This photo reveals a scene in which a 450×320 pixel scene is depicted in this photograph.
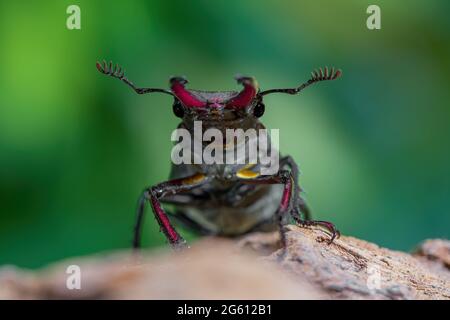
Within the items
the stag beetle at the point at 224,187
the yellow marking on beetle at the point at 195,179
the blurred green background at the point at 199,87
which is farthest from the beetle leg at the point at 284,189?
the blurred green background at the point at 199,87

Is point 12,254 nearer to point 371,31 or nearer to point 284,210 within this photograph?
point 284,210

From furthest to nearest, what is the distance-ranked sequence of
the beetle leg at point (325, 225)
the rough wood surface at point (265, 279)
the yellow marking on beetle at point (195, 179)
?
1. the yellow marking on beetle at point (195, 179)
2. the beetle leg at point (325, 225)
3. the rough wood surface at point (265, 279)

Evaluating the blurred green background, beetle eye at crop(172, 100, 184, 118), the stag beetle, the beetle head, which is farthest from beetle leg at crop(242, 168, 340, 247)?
the blurred green background

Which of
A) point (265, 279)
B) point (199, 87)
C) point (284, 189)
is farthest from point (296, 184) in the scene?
point (199, 87)

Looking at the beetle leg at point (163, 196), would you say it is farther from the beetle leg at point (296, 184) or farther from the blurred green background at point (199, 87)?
the blurred green background at point (199, 87)

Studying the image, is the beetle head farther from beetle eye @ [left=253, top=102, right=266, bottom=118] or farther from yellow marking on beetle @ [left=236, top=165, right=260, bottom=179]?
yellow marking on beetle @ [left=236, top=165, right=260, bottom=179]
